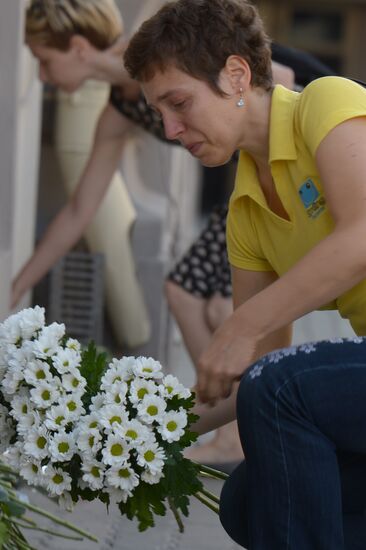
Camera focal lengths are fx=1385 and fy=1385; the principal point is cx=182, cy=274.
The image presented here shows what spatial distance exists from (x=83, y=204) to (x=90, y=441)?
2.44m

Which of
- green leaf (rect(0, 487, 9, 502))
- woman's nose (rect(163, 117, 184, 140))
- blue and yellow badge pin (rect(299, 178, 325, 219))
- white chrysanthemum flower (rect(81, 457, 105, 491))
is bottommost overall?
white chrysanthemum flower (rect(81, 457, 105, 491))

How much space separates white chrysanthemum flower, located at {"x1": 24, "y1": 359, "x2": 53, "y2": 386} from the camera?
273 centimetres

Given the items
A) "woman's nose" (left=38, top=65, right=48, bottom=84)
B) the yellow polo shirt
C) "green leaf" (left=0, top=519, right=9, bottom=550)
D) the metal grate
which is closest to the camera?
"green leaf" (left=0, top=519, right=9, bottom=550)

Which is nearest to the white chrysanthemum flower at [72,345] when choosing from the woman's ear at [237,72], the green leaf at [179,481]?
the green leaf at [179,481]

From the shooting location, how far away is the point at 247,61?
2.96 meters

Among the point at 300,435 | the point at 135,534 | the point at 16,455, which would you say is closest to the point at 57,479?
the point at 16,455

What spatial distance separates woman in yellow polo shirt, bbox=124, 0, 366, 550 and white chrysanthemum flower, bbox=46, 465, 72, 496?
1.07ft

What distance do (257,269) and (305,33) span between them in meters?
16.7

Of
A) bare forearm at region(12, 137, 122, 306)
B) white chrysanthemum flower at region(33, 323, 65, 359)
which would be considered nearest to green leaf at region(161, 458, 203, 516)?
white chrysanthemum flower at region(33, 323, 65, 359)

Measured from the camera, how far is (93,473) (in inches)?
106

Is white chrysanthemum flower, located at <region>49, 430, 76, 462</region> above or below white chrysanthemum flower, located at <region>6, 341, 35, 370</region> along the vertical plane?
below

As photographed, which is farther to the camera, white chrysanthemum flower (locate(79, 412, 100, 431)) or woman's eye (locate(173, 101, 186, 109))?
woman's eye (locate(173, 101, 186, 109))

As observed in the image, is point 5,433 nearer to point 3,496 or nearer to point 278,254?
point 3,496

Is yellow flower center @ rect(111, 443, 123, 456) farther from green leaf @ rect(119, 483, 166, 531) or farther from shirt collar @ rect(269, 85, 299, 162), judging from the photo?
shirt collar @ rect(269, 85, 299, 162)
